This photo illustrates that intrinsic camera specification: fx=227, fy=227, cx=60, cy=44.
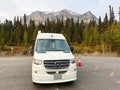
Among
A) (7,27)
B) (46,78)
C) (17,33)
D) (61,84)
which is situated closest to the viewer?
(46,78)

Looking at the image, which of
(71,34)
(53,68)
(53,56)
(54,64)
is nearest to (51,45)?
(53,56)

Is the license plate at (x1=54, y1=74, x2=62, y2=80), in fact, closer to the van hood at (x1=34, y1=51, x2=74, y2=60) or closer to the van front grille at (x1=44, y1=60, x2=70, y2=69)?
the van front grille at (x1=44, y1=60, x2=70, y2=69)

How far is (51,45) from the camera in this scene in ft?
37.2

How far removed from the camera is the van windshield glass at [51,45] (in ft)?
36.3

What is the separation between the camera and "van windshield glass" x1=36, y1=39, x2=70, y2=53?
36.3 feet

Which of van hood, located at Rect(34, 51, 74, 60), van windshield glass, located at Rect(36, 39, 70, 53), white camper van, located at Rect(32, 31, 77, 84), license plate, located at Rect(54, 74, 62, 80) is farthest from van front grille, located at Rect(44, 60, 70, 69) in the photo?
van windshield glass, located at Rect(36, 39, 70, 53)

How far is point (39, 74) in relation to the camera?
949cm

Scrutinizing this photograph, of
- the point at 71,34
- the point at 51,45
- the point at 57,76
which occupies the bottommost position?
the point at 57,76

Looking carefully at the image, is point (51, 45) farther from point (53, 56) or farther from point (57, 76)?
point (57, 76)

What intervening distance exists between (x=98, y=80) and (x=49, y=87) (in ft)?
9.34

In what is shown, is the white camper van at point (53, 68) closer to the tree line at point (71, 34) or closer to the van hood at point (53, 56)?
the van hood at point (53, 56)

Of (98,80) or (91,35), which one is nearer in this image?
(98,80)

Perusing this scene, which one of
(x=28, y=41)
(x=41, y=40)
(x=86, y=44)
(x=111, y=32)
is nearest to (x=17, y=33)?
(x=28, y=41)

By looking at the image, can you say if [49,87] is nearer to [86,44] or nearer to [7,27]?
[86,44]
